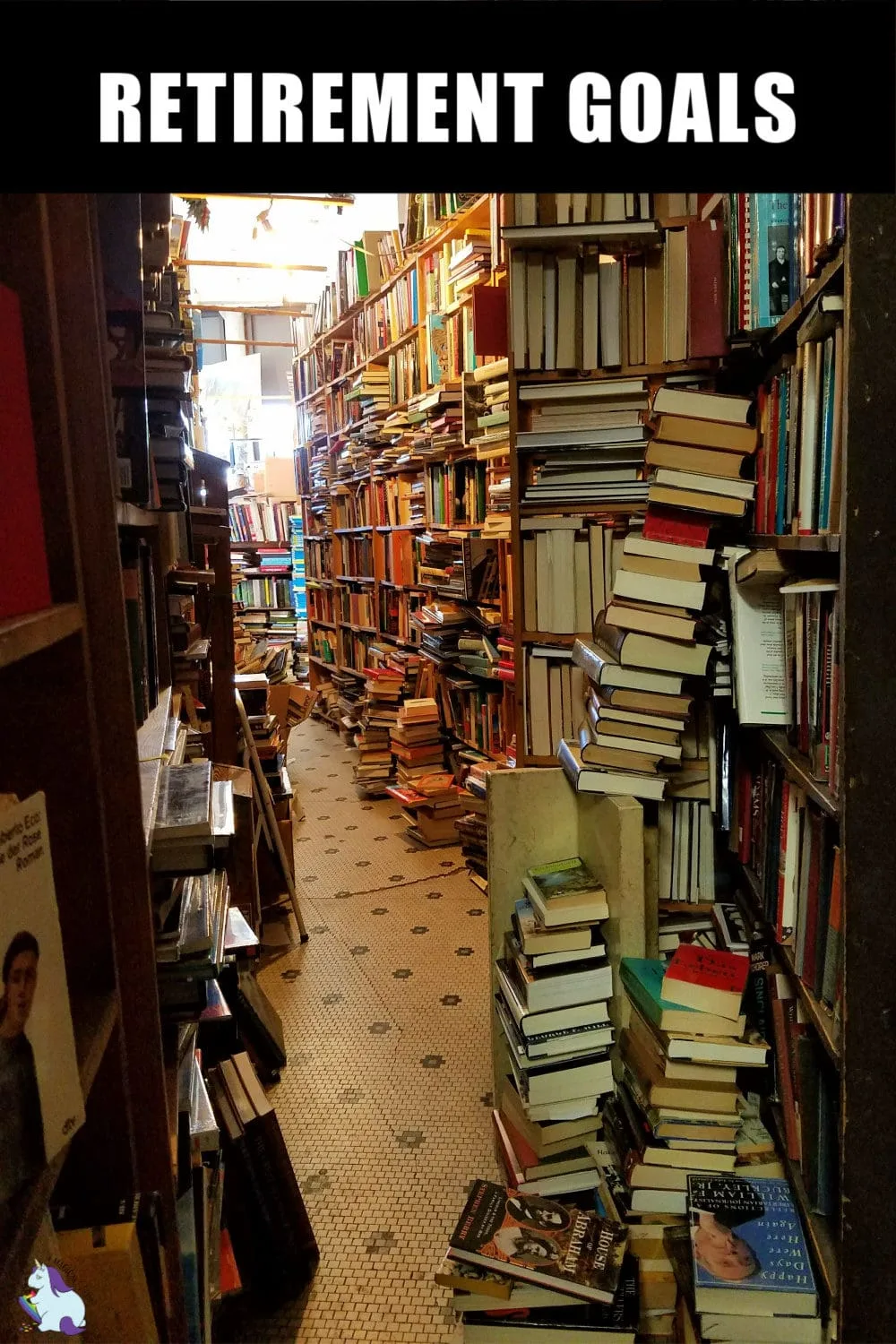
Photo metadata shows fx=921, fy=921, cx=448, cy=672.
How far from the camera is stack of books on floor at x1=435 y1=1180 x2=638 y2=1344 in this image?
1495 mm

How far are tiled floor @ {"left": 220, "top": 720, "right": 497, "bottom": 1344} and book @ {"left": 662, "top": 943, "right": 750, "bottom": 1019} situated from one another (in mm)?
756

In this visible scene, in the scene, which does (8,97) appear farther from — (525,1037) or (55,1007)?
(525,1037)

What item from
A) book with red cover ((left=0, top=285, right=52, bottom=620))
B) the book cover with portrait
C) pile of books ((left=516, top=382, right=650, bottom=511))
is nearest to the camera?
the book cover with portrait

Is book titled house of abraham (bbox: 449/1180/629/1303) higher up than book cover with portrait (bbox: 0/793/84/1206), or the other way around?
book cover with portrait (bbox: 0/793/84/1206)

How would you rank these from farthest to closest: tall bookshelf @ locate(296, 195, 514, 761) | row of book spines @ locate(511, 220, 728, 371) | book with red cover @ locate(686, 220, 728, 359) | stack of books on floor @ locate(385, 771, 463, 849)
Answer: stack of books on floor @ locate(385, 771, 463, 849), tall bookshelf @ locate(296, 195, 514, 761), row of book spines @ locate(511, 220, 728, 371), book with red cover @ locate(686, 220, 728, 359)

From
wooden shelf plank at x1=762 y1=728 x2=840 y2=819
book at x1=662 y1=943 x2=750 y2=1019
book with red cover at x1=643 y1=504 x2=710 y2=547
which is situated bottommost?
book at x1=662 y1=943 x2=750 y2=1019

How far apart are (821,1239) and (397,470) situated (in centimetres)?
452

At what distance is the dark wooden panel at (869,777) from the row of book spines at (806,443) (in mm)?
85

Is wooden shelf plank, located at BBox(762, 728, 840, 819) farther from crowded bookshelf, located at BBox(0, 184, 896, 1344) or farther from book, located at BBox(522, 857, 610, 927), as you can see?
book, located at BBox(522, 857, 610, 927)

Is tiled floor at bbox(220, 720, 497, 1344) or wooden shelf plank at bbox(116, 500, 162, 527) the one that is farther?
tiled floor at bbox(220, 720, 497, 1344)

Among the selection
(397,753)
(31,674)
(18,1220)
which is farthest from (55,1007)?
(397,753)

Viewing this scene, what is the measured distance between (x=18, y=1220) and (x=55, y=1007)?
0.15m

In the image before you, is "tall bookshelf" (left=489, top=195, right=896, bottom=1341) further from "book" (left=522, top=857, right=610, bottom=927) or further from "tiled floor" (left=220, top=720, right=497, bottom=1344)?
"tiled floor" (left=220, top=720, right=497, bottom=1344)

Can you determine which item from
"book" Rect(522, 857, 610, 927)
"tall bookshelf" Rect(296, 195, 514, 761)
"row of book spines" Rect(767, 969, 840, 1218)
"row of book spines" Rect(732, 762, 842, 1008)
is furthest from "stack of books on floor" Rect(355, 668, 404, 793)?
"row of book spines" Rect(767, 969, 840, 1218)
